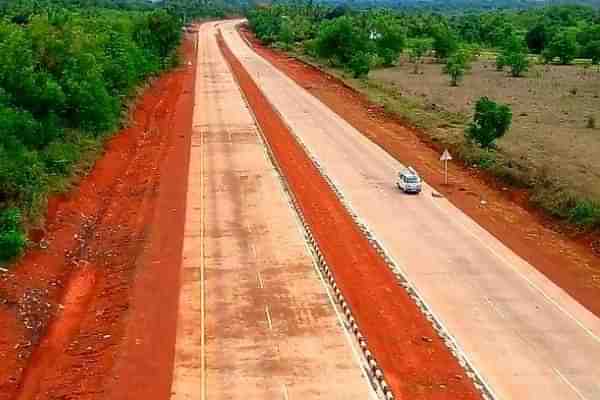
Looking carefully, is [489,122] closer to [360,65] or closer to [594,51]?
[360,65]

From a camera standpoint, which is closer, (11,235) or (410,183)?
Result: (11,235)

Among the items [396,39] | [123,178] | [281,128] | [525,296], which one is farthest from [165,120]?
[396,39]

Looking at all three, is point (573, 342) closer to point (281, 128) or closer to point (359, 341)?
point (359, 341)

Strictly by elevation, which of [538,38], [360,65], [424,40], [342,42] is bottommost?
[538,38]

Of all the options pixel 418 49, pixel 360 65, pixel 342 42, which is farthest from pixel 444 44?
pixel 360 65

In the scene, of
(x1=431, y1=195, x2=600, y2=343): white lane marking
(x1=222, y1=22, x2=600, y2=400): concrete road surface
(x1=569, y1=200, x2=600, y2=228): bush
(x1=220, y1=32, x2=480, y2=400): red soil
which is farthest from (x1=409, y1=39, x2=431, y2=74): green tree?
(x1=431, y1=195, x2=600, y2=343): white lane marking

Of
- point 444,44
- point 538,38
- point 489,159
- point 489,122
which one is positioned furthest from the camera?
point 538,38
